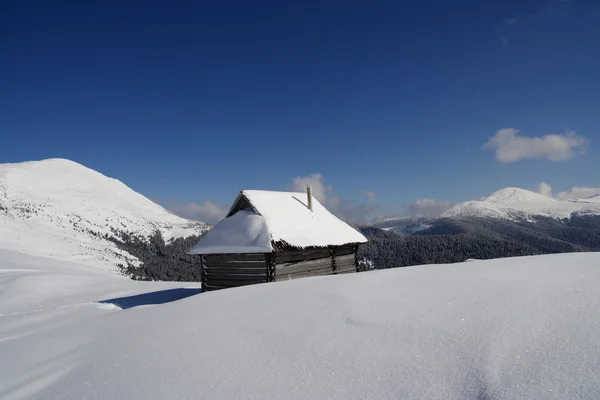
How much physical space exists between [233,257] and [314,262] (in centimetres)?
410

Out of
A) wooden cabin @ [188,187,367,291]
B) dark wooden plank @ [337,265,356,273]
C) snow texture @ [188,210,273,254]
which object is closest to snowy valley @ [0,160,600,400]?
snow texture @ [188,210,273,254]

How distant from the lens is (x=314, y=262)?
17.8 metres

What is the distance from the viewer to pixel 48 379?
6105 millimetres

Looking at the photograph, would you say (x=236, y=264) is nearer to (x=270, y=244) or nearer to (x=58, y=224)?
(x=270, y=244)

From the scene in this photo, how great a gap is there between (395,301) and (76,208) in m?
203

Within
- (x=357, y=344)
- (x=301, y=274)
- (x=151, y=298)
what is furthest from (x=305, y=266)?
(x=357, y=344)

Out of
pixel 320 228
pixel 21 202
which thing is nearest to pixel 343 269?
pixel 320 228

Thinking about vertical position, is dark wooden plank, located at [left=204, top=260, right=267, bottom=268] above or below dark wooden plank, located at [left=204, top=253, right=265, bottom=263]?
below

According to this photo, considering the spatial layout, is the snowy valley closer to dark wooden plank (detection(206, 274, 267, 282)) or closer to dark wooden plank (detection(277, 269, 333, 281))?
dark wooden plank (detection(206, 274, 267, 282))

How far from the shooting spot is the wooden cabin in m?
16.0

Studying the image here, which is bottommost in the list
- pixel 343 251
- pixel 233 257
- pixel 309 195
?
pixel 343 251

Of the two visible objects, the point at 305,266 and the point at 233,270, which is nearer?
the point at 233,270

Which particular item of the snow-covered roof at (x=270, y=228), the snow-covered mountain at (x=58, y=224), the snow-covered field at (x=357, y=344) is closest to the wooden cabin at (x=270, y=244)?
the snow-covered roof at (x=270, y=228)

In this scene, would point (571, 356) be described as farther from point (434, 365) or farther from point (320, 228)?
point (320, 228)
